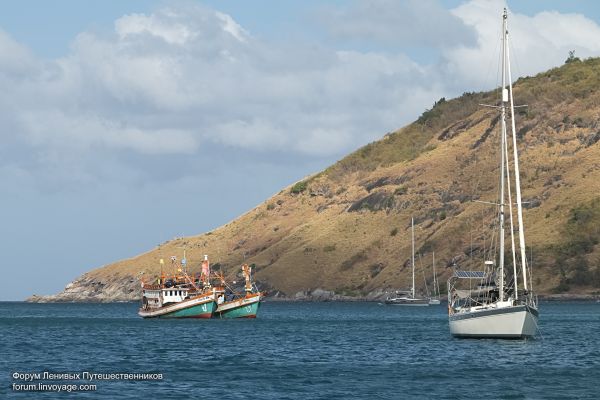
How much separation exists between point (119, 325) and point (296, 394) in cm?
7211

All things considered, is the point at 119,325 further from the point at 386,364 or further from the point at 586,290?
the point at 586,290

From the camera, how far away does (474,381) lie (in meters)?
58.9

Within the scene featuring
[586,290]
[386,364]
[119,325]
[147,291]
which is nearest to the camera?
[386,364]

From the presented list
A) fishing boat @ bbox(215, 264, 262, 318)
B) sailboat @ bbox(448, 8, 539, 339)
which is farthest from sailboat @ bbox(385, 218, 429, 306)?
sailboat @ bbox(448, 8, 539, 339)

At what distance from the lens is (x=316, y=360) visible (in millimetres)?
71875

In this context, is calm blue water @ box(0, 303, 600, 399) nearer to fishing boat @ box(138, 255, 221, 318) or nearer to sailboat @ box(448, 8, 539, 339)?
sailboat @ box(448, 8, 539, 339)

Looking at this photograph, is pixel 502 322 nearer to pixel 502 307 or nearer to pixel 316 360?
pixel 502 307

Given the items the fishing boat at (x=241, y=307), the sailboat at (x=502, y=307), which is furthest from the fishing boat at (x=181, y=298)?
the sailboat at (x=502, y=307)

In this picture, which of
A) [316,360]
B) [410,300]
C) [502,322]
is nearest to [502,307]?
[502,322]

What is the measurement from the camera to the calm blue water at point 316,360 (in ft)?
182

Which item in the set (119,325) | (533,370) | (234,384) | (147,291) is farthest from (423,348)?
(147,291)

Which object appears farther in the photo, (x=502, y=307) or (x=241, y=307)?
(x=241, y=307)

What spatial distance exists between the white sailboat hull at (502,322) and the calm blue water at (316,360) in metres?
0.83

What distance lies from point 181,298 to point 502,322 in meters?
65.4
